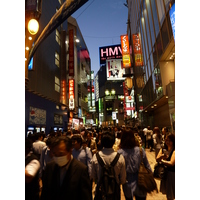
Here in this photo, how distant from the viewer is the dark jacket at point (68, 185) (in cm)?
214

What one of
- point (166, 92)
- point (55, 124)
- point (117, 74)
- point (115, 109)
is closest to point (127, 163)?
point (166, 92)

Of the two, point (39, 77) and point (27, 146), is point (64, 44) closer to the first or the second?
point (39, 77)

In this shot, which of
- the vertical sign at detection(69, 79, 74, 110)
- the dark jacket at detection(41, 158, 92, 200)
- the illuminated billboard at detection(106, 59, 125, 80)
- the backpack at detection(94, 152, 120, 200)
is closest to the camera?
the dark jacket at detection(41, 158, 92, 200)

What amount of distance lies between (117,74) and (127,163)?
3477 centimetres

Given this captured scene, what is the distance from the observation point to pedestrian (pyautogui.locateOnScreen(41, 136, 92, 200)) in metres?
2.14

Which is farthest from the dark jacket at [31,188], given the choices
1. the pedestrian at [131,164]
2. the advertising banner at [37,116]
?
the advertising banner at [37,116]

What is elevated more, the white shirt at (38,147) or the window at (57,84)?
the window at (57,84)

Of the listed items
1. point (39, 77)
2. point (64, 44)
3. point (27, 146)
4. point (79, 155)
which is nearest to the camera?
point (27, 146)

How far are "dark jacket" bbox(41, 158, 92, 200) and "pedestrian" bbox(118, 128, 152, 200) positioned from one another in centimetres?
149

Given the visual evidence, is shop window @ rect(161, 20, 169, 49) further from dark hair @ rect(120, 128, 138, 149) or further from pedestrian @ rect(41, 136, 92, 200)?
pedestrian @ rect(41, 136, 92, 200)

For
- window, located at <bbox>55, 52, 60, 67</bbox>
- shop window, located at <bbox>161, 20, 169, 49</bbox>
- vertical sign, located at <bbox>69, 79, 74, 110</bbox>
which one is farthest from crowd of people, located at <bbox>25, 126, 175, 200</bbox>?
window, located at <bbox>55, 52, 60, 67</bbox>

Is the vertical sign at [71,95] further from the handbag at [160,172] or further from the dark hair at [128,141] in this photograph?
the handbag at [160,172]

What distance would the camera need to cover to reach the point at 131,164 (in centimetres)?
348

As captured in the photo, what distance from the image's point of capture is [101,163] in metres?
3.05
